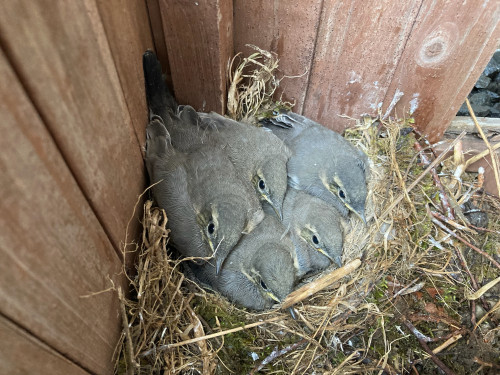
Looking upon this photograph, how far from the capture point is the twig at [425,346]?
1847 mm

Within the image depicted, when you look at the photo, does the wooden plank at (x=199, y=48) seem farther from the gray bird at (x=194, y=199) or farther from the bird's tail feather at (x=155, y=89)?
the gray bird at (x=194, y=199)

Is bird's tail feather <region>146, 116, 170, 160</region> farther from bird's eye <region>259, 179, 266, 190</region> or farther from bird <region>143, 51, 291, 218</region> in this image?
bird's eye <region>259, 179, 266, 190</region>

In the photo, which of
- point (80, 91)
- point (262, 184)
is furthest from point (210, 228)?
point (80, 91)

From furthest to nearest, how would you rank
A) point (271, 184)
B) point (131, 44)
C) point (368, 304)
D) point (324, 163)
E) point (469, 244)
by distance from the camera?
point (324, 163) < point (271, 184) < point (469, 244) < point (368, 304) < point (131, 44)

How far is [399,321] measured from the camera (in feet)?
6.56

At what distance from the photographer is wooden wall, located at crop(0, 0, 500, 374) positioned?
0.92 m

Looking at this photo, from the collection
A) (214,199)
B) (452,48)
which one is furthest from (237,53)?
(452,48)

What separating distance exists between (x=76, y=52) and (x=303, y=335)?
1.57m

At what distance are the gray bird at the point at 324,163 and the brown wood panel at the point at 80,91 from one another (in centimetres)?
120

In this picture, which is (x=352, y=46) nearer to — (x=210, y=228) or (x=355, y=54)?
(x=355, y=54)

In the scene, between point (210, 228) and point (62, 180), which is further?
point (210, 228)

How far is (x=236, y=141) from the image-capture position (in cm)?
231

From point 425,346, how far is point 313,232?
839 millimetres

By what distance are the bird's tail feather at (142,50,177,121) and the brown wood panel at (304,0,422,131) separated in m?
0.91
